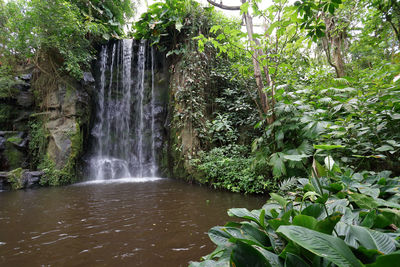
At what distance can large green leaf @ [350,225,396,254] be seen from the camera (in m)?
0.58

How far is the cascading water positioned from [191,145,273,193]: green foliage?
3.43 metres

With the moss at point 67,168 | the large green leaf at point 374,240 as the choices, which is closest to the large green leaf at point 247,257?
the large green leaf at point 374,240

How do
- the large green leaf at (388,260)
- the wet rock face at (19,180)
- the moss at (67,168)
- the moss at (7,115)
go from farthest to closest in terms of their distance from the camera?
the moss at (7,115) → the moss at (67,168) → the wet rock face at (19,180) → the large green leaf at (388,260)

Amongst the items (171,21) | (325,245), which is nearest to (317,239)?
(325,245)

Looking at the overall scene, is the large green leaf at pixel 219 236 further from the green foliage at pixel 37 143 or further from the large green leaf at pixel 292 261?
the green foliage at pixel 37 143

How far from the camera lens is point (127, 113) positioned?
9211 mm

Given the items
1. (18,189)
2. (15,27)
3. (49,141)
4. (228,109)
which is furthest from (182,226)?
(15,27)

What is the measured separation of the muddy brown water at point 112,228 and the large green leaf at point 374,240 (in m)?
1.62

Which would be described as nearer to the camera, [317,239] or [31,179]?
[317,239]

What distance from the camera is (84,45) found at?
315 inches

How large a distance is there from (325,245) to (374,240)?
0.23m

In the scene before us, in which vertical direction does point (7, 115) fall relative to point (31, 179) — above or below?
above

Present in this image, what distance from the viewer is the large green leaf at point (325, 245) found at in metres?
0.50

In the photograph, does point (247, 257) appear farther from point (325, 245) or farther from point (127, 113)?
point (127, 113)
